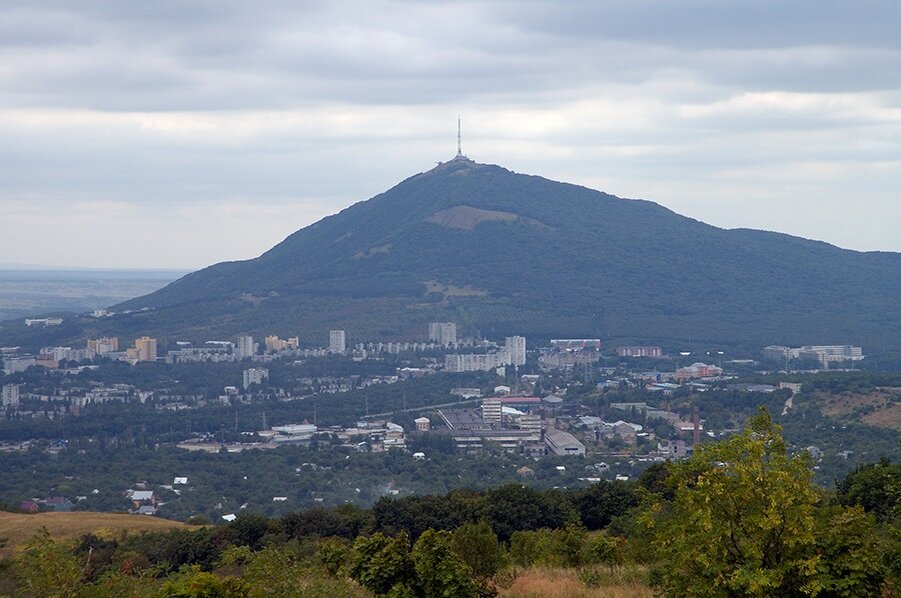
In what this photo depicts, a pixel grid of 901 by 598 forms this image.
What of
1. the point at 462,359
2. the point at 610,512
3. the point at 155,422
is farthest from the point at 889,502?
the point at 462,359

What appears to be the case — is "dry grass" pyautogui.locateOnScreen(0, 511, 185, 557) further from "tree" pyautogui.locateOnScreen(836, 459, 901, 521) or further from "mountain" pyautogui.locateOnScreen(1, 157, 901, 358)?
"mountain" pyautogui.locateOnScreen(1, 157, 901, 358)

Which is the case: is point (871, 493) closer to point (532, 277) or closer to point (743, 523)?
point (743, 523)

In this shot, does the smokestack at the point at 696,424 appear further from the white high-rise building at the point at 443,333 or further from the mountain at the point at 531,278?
the white high-rise building at the point at 443,333

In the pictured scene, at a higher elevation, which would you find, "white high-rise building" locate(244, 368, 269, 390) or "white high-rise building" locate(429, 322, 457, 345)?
"white high-rise building" locate(429, 322, 457, 345)

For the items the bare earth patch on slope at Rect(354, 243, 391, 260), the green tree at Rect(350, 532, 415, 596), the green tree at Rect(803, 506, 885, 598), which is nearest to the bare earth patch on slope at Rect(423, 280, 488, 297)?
the bare earth patch on slope at Rect(354, 243, 391, 260)

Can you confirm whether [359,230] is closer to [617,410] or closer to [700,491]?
[617,410]

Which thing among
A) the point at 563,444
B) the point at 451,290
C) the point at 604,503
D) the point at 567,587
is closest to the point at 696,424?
the point at 563,444

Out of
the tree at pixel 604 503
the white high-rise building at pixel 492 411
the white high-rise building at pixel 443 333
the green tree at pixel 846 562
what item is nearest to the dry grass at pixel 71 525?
the tree at pixel 604 503

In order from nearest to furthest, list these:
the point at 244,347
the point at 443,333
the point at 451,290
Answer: the point at 244,347 < the point at 443,333 < the point at 451,290
